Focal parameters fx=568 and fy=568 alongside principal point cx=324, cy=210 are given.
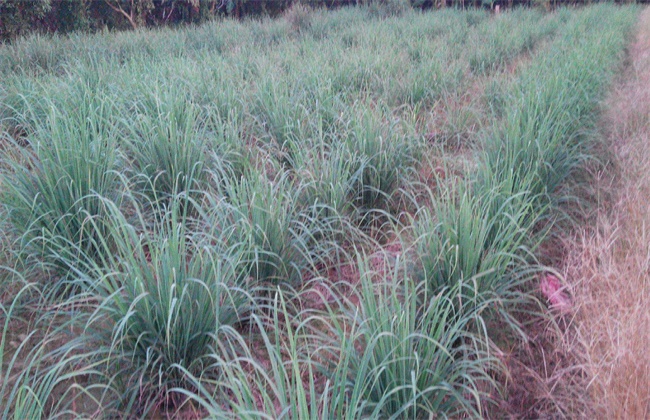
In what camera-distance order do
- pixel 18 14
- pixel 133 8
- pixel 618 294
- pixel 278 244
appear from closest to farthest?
1. pixel 618 294
2. pixel 278 244
3. pixel 18 14
4. pixel 133 8

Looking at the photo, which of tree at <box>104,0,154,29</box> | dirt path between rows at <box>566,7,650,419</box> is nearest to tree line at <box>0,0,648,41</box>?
tree at <box>104,0,154,29</box>

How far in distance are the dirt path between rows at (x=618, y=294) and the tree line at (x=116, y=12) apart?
7755 mm

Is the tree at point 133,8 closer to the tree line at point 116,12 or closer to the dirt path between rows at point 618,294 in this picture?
the tree line at point 116,12

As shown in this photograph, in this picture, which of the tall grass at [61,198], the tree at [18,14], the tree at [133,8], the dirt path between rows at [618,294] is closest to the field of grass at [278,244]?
the tall grass at [61,198]

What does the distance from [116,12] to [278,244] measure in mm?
10712

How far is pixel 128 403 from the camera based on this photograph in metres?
1.54

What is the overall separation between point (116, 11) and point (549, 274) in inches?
433

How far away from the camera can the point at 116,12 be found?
11172 mm

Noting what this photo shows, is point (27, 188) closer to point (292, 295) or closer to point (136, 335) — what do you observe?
point (136, 335)

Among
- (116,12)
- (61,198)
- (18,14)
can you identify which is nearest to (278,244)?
(61,198)

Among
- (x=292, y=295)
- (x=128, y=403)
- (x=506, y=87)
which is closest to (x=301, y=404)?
(x=128, y=403)

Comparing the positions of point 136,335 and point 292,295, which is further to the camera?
point 292,295

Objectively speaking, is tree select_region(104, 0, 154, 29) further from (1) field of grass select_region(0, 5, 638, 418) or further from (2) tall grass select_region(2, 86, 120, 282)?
(2) tall grass select_region(2, 86, 120, 282)

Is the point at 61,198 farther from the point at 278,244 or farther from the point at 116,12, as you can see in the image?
the point at 116,12
